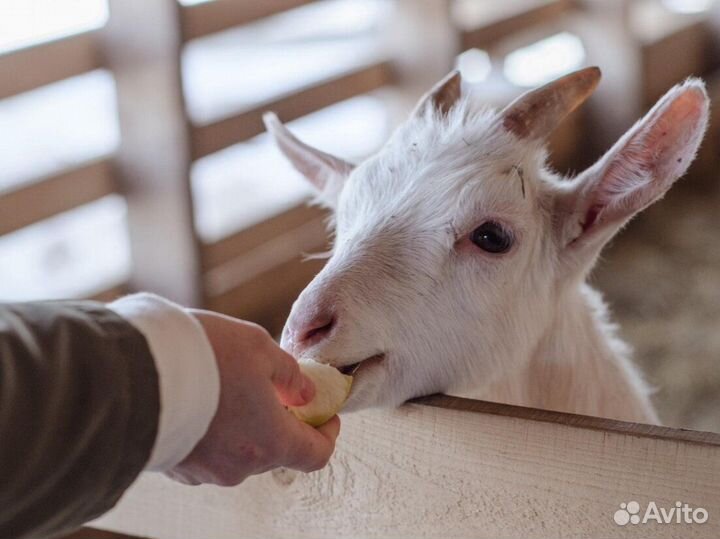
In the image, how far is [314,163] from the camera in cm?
216

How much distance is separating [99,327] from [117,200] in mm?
3314

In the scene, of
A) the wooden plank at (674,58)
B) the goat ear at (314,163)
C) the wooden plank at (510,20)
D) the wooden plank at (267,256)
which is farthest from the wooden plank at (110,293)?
the wooden plank at (674,58)

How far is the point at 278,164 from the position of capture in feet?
18.4

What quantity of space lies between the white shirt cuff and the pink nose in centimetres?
39

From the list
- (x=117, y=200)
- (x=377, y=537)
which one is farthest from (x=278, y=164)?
(x=377, y=537)

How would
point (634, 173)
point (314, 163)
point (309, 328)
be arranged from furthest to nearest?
point (314, 163)
point (634, 173)
point (309, 328)

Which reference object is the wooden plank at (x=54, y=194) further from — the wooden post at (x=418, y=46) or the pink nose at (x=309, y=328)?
the pink nose at (x=309, y=328)

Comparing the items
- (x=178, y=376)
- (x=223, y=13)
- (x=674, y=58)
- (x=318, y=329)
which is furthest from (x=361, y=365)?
(x=674, y=58)

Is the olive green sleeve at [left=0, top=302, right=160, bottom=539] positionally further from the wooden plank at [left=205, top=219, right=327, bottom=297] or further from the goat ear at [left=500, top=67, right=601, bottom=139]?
the wooden plank at [left=205, top=219, right=327, bottom=297]

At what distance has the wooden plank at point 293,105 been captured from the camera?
421cm

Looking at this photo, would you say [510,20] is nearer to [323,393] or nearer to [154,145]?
[154,145]

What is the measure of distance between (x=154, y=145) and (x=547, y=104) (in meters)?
2.42

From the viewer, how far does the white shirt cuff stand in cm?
105

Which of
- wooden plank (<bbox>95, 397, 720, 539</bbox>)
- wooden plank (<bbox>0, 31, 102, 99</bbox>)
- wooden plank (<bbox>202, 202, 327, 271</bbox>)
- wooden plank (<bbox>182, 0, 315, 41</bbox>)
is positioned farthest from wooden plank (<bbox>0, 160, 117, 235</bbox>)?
wooden plank (<bbox>95, 397, 720, 539</bbox>)
